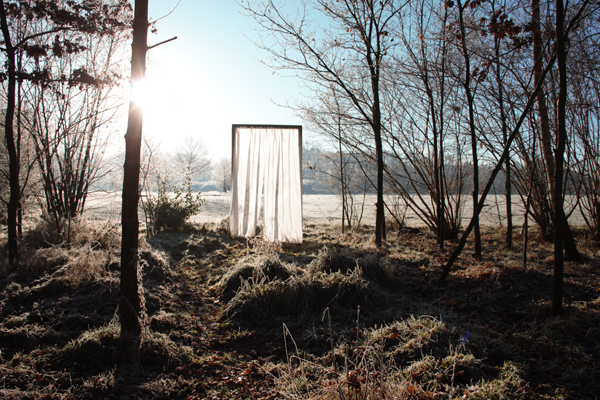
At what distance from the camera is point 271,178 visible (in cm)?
677

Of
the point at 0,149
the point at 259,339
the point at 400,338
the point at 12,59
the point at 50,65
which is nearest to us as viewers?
the point at 400,338

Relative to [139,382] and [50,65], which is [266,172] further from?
[139,382]

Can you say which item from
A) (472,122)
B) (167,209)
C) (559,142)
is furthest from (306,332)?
(167,209)

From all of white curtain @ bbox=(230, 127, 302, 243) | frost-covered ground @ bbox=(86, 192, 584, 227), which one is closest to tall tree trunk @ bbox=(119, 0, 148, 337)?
frost-covered ground @ bbox=(86, 192, 584, 227)

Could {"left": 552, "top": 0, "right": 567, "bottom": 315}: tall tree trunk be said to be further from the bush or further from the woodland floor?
the bush

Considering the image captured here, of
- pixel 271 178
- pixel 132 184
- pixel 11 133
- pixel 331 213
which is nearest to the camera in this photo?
pixel 132 184

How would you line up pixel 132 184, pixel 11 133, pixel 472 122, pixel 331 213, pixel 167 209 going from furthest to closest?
1. pixel 331 213
2. pixel 167 209
3. pixel 472 122
4. pixel 11 133
5. pixel 132 184

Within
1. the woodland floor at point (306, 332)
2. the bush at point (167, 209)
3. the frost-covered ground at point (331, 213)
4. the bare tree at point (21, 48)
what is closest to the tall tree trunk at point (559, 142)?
the woodland floor at point (306, 332)

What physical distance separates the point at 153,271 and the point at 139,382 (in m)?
2.15

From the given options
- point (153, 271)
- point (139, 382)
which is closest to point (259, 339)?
point (139, 382)

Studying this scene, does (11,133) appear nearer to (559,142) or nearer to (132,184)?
(132,184)

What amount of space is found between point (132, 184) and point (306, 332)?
1.72 metres

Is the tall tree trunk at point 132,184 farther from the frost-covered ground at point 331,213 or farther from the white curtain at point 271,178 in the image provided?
the white curtain at point 271,178

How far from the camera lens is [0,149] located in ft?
26.9
